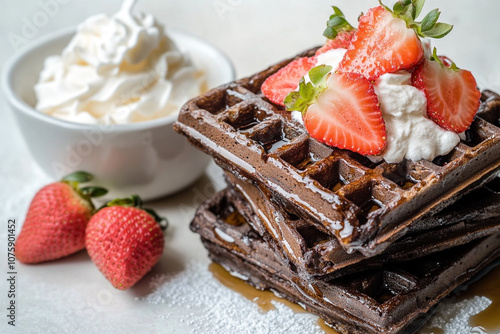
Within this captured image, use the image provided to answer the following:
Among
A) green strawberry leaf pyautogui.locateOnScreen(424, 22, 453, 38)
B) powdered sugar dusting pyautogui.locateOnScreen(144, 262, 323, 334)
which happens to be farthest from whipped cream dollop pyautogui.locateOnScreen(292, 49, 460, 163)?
powdered sugar dusting pyautogui.locateOnScreen(144, 262, 323, 334)

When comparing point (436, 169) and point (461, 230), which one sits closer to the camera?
point (436, 169)

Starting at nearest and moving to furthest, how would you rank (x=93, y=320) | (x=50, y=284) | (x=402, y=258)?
(x=402, y=258), (x=93, y=320), (x=50, y=284)

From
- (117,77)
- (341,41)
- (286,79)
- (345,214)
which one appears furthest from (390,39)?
(117,77)

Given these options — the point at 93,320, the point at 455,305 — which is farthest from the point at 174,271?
the point at 455,305

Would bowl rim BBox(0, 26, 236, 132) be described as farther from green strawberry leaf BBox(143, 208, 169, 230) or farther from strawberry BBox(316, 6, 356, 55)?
strawberry BBox(316, 6, 356, 55)

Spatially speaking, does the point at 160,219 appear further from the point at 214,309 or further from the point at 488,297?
the point at 488,297

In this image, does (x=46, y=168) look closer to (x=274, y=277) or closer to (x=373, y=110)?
(x=274, y=277)
